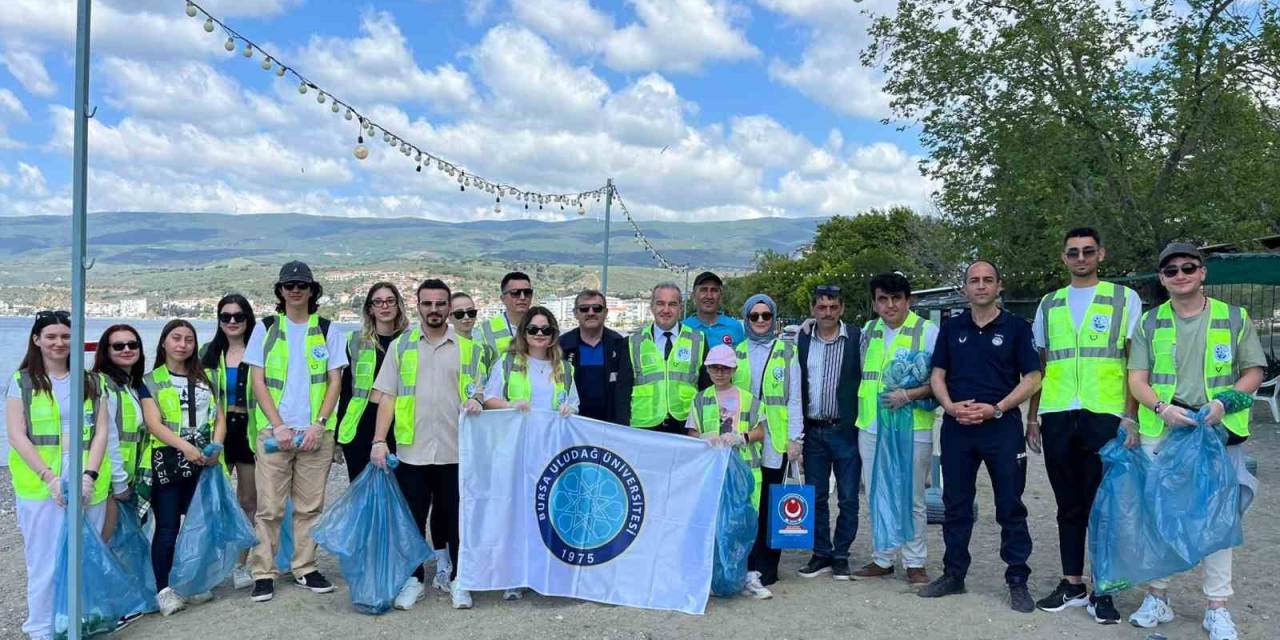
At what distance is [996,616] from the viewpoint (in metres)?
4.69

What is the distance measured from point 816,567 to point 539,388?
1992 millimetres

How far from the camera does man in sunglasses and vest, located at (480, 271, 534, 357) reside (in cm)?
564

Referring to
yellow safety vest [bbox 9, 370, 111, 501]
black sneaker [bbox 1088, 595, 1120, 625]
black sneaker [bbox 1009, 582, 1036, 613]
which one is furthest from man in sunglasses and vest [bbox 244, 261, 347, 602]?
black sneaker [bbox 1088, 595, 1120, 625]

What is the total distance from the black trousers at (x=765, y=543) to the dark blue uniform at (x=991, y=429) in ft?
2.99

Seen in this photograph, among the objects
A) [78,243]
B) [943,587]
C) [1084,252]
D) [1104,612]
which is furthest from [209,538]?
[1084,252]

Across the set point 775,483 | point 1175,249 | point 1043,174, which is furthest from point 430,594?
point 1043,174

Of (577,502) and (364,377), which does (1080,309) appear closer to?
(577,502)

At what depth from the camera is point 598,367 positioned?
209 inches

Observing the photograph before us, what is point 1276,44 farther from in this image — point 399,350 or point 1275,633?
point 399,350

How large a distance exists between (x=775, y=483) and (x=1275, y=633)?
97.2 inches

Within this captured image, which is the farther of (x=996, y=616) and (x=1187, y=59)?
(x=1187, y=59)

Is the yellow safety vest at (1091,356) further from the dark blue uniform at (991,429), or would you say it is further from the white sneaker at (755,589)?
the white sneaker at (755,589)

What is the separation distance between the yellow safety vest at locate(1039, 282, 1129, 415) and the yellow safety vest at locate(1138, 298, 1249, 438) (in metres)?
0.14

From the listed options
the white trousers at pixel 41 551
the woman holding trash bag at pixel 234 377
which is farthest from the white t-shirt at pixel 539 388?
the white trousers at pixel 41 551
